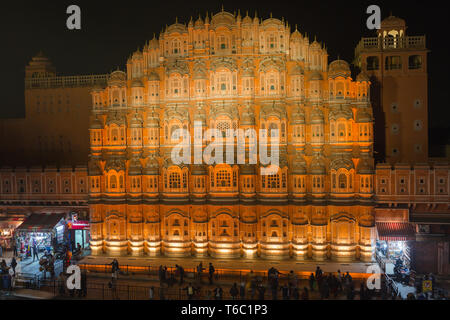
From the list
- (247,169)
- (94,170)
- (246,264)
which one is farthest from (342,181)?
(94,170)

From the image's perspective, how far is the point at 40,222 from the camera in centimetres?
3597

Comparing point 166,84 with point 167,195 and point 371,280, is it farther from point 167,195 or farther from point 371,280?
point 371,280

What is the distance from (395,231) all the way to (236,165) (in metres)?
12.7

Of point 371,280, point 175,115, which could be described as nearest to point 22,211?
point 175,115

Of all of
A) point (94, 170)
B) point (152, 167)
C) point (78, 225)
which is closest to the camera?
point (152, 167)

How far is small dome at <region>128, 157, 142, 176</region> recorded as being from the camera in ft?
109

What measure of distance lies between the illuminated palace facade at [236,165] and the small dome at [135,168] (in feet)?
0.37

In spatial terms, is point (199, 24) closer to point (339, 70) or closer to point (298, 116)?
point (298, 116)

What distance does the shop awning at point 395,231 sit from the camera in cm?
3216

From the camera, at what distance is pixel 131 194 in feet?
111

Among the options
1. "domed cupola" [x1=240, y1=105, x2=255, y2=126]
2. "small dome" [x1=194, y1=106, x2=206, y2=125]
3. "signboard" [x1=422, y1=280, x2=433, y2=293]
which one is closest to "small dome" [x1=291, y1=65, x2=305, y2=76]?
"domed cupola" [x1=240, y1=105, x2=255, y2=126]

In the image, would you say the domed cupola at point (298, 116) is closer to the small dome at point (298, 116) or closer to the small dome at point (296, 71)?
the small dome at point (298, 116)

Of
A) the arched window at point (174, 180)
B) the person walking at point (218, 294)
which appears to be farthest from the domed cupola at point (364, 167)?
the person walking at point (218, 294)

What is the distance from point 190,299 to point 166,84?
1606 cm
